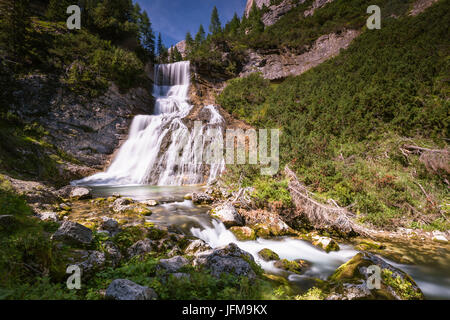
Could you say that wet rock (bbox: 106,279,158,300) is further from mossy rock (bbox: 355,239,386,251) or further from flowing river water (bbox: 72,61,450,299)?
mossy rock (bbox: 355,239,386,251)

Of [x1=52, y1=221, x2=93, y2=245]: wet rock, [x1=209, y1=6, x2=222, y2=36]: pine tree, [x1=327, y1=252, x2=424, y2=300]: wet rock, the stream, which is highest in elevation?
[x1=209, y1=6, x2=222, y2=36]: pine tree

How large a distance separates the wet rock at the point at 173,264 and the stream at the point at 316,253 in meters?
1.94

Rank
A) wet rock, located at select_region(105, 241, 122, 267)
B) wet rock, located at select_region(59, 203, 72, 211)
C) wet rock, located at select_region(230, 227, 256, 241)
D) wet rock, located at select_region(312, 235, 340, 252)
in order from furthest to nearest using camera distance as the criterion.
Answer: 1. wet rock, located at select_region(59, 203, 72, 211)
2. wet rock, located at select_region(230, 227, 256, 241)
3. wet rock, located at select_region(312, 235, 340, 252)
4. wet rock, located at select_region(105, 241, 122, 267)

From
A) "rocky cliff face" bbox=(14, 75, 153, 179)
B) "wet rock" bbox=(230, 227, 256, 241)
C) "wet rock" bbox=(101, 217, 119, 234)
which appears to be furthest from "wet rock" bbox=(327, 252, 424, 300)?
"rocky cliff face" bbox=(14, 75, 153, 179)

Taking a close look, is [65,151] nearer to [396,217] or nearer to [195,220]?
[195,220]

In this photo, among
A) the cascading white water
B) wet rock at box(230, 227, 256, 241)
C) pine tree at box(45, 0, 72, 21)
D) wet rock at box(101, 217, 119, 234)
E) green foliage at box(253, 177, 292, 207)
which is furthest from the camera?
pine tree at box(45, 0, 72, 21)

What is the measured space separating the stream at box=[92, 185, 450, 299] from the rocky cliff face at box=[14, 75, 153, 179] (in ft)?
34.9

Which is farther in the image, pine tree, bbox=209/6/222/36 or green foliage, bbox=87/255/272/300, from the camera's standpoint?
pine tree, bbox=209/6/222/36

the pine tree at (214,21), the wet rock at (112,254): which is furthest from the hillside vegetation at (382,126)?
the pine tree at (214,21)

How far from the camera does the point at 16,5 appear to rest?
13.9m

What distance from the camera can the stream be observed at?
162 inches
